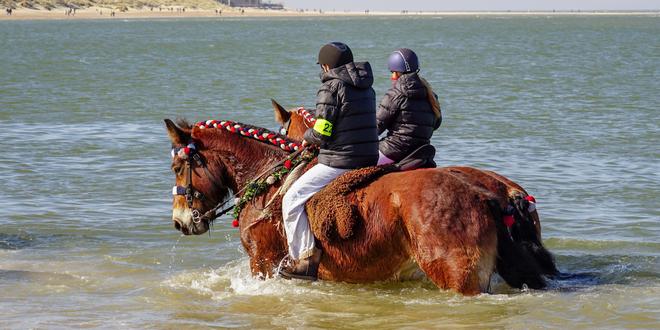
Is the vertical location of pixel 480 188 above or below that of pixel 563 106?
above

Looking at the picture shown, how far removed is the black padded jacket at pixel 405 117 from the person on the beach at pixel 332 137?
442 mm

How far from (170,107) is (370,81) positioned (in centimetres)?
2159

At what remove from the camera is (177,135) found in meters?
9.32

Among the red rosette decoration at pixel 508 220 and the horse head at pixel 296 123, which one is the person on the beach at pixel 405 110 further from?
the horse head at pixel 296 123

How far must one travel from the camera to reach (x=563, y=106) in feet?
97.5

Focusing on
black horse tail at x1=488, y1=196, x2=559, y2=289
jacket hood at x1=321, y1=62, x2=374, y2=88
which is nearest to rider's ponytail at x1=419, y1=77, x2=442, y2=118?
jacket hood at x1=321, y1=62, x2=374, y2=88

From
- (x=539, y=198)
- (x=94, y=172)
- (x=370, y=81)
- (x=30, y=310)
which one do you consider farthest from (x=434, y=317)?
(x=94, y=172)

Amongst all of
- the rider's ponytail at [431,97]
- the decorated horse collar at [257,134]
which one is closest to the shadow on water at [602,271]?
Answer: the rider's ponytail at [431,97]

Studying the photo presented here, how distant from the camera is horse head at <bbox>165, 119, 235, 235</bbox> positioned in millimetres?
9312

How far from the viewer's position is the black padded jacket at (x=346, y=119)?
27.8 feet

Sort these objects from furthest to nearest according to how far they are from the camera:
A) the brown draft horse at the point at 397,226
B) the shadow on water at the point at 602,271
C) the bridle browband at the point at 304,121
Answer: the bridle browband at the point at 304,121 → the shadow on water at the point at 602,271 → the brown draft horse at the point at 397,226

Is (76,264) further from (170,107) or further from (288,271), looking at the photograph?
(170,107)

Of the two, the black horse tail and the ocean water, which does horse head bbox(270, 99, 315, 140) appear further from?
the black horse tail

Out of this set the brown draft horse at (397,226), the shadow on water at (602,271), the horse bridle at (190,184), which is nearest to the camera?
the brown draft horse at (397,226)
